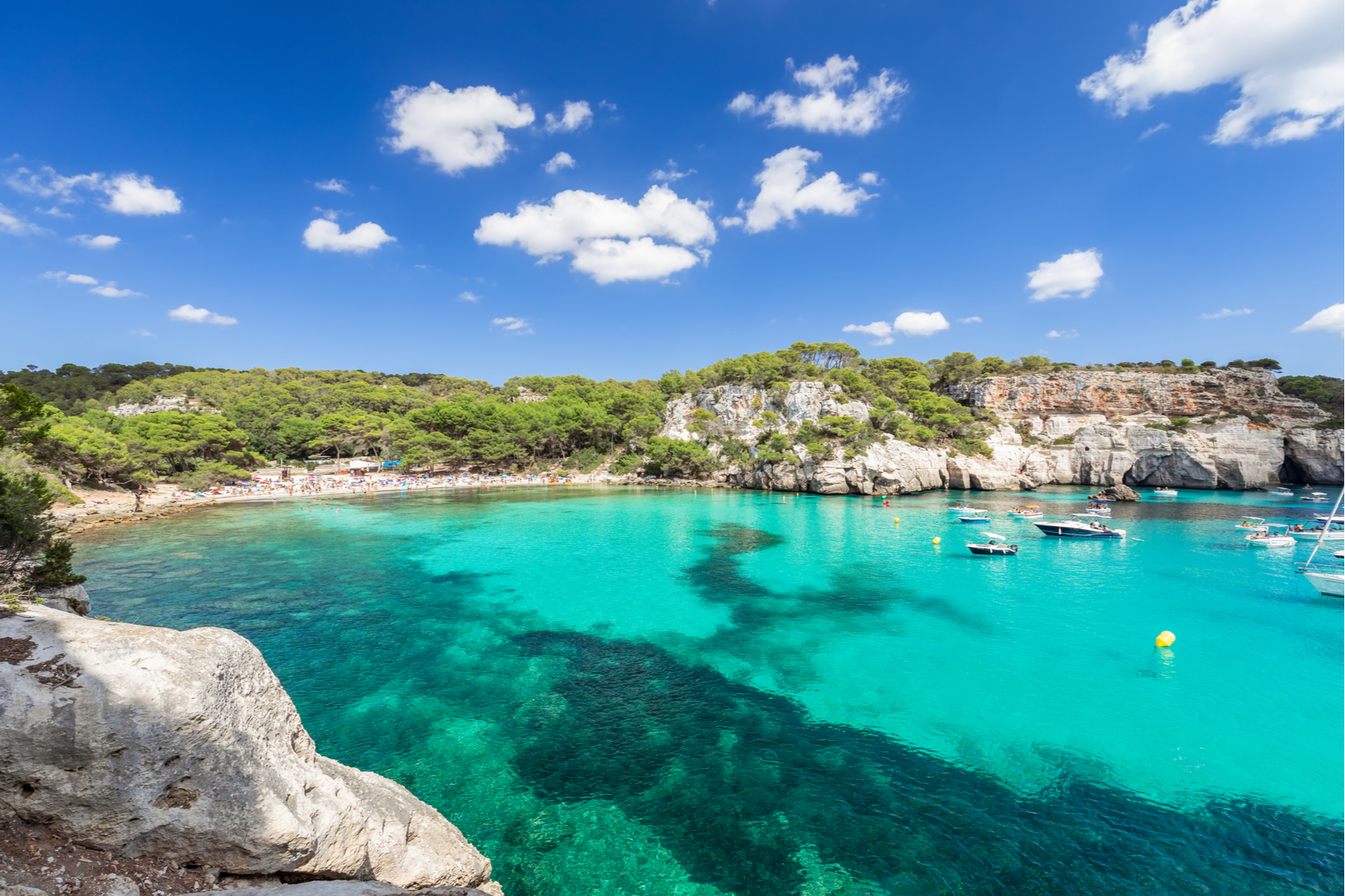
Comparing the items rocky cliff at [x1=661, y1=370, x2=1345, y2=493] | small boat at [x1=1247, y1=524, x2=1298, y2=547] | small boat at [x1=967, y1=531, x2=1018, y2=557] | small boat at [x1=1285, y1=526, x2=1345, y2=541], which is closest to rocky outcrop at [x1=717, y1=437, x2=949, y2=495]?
rocky cliff at [x1=661, y1=370, x2=1345, y2=493]

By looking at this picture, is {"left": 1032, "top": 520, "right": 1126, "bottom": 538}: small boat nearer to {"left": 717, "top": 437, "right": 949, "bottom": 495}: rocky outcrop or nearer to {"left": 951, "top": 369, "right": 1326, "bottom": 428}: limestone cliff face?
{"left": 717, "top": 437, "right": 949, "bottom": 495}: rocky outcrop

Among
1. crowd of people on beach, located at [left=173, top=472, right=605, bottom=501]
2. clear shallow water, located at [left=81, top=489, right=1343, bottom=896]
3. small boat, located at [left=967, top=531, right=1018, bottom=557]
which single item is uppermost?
crowd of people on beach, located at [left=173, top=472, right=605, bottom=501]

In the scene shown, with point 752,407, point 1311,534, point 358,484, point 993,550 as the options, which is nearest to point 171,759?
point 993,550

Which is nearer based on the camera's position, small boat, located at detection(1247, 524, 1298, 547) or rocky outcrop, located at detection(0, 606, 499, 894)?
rocky outcrop, located at detection(0, 606, 499, 894)

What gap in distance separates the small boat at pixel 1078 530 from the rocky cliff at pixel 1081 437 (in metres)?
19.6

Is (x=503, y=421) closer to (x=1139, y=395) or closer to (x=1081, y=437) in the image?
(x=1081, y=437)

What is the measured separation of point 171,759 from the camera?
3828 mm

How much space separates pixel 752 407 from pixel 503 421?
102 feet

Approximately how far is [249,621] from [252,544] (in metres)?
14.4

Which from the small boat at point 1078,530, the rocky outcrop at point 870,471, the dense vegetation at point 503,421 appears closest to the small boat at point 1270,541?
the small boat at point 1078,530

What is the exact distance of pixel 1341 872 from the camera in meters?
7.60

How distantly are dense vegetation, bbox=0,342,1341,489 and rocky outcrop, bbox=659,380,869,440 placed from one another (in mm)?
1234

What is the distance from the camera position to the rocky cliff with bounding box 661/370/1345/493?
178 ft

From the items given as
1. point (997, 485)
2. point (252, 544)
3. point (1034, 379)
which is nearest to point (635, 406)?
point (997, 485)
